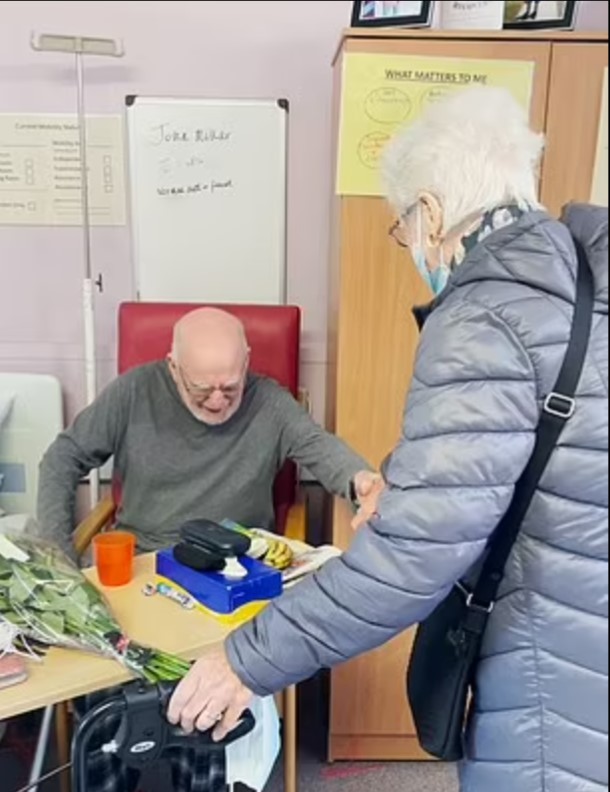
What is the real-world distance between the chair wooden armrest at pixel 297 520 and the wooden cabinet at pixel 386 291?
84 millimetres

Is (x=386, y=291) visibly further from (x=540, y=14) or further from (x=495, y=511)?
(x=495, y=511)

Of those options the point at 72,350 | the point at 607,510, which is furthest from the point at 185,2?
the point at 607,510

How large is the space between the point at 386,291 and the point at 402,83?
44 cm

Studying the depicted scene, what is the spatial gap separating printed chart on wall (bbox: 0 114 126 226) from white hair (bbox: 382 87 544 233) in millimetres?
1443

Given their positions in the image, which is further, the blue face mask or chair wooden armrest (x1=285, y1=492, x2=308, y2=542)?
chair wooden armrest (x1=285, y1=492, x2=308, y2=542)

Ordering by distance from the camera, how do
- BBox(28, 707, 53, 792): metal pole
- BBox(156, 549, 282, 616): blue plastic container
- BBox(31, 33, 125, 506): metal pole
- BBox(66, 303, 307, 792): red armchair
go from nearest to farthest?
BBox(156, 549, 282, 616): blue plastic container, BBox(28, 707, 53, 792): metal pole, BBox(31, 33, 125, 506): metal pole, BBox(66, 303, 307, 792): red armchair

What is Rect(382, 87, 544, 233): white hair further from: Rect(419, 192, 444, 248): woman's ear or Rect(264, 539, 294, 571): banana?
Rect(264, 539, 294, 571): banana

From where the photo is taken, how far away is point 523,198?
42.3 inches

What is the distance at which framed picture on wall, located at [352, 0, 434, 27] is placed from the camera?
1.88 meters

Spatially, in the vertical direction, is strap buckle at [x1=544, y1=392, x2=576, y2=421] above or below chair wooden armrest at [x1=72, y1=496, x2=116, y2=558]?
above

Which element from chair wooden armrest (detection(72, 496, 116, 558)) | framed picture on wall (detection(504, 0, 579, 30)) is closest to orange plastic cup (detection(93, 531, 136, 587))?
chair wooden armrest (detection(72, 496, 116, 558))

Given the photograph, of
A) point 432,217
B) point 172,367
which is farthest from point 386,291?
point 432,217

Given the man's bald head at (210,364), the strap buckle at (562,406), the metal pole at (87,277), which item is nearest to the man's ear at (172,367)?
the man's bald head at (210,364)

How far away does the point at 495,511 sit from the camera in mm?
937
